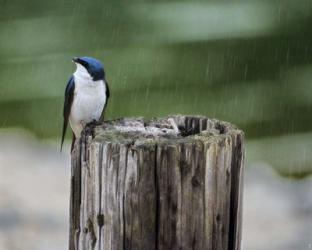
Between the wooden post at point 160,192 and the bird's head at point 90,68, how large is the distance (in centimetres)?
178

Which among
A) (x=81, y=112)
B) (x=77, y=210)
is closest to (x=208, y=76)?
(x=81, y=112)

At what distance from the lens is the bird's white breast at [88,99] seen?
3850 millimetres

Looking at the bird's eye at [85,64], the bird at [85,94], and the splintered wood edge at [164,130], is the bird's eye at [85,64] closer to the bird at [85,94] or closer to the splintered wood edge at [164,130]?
the bird at [85,94]

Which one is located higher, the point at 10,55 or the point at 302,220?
the point at 10,55

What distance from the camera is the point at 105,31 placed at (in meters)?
8.21

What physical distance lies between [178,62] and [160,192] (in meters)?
5.58

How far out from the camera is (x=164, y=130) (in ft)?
7.14

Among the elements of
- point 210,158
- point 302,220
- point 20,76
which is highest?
point 210,158

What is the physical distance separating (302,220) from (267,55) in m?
2.09

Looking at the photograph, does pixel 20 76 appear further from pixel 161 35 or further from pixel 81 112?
pixel 81 112

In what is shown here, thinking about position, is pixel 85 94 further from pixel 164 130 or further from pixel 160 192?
pixel 160 192

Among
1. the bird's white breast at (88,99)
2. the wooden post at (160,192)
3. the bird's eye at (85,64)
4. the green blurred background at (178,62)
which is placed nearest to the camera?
the wooden post at (160,192)

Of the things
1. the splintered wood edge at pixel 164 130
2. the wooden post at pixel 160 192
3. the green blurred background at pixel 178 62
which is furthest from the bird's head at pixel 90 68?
the green blurred background at pixel 178 62

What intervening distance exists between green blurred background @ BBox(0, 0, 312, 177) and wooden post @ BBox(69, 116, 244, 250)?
4333 mm
